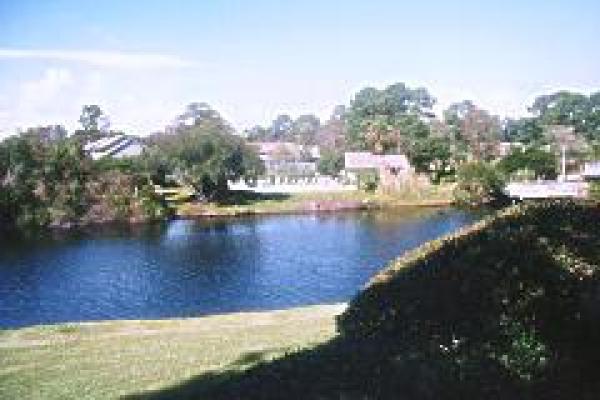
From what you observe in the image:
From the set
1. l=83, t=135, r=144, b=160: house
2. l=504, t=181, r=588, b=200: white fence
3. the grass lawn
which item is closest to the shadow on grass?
the grass lawn

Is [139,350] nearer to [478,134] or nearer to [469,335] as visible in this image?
[469,335]

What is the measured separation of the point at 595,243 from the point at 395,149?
135971 mm

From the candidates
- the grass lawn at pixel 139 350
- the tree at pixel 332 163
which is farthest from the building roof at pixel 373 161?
the grass lawn at pixel 139 350

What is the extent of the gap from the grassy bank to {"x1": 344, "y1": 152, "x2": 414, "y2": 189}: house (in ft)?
18.5

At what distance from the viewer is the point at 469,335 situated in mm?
12297

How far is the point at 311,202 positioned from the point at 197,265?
165ft

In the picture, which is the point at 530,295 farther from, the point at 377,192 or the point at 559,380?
the point at 377,192

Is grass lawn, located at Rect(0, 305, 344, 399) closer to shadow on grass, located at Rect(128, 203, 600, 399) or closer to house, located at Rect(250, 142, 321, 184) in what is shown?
shadow on grass, located at Rect(128, 203, 600, 399)

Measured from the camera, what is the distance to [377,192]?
126062 millimetres

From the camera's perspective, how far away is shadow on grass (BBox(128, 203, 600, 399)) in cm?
1088

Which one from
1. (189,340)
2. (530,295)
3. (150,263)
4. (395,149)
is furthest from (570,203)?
(395,149)

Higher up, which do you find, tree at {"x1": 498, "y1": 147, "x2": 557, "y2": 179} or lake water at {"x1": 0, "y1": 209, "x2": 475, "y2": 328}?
tree at {"x1": 498, "y1": 147, "x2": 557, "y2": 179}

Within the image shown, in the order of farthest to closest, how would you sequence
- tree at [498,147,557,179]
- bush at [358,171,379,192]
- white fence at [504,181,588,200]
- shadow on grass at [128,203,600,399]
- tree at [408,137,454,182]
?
tree at [408,137,454,182] < bush at [358,171,379,192] < tree at [498,147,557,179] < white fence at [504,181,588,200] < shadow on grass at [128,203,600,399]

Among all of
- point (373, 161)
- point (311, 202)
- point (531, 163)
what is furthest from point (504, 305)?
point (373, 161)
